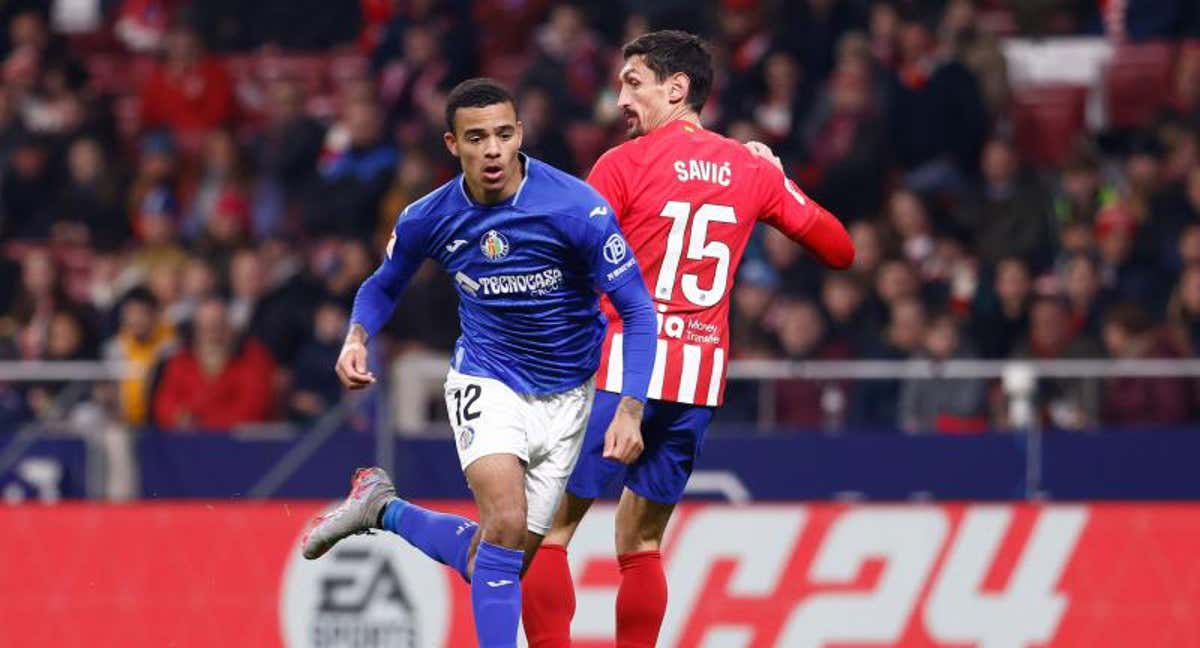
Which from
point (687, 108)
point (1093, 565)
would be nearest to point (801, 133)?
point (1093, 565)

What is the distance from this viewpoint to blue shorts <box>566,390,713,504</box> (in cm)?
784

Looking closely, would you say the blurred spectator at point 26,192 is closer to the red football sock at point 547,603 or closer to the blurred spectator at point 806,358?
the blurred spectator at point 806,358

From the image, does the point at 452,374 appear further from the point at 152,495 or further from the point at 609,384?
the point at 152,495

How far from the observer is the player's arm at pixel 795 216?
8.03 m

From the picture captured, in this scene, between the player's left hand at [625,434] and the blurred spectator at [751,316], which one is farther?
the blurred spectator at [751,316]

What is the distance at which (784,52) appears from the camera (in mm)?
15547

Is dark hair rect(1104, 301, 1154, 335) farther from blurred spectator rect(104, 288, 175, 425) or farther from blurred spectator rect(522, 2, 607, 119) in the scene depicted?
blurred spectator rect(104, 288, 175, 425)

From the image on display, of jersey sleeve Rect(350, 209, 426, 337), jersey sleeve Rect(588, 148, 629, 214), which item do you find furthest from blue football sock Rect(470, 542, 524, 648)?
jersey sleeve Rect(588, 148, 629, 214)

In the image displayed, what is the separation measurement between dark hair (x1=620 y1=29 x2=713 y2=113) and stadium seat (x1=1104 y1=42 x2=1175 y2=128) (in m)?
8.17

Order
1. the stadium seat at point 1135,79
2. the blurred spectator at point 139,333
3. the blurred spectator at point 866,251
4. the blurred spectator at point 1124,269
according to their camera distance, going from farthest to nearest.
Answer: the stadium seat at point 1135,79
the blurred spectator at point 139,333
the blurred spectator at point 866,251
the blurred spectator at point 1124,269

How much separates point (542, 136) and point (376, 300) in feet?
24.2

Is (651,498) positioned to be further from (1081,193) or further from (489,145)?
(1081,193)

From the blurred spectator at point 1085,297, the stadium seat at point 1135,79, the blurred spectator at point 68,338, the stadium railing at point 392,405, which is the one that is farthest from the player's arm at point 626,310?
the stadium seat at point 1135,79

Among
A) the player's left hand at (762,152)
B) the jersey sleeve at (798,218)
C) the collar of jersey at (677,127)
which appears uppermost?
the collar of jersey at (677,127)
